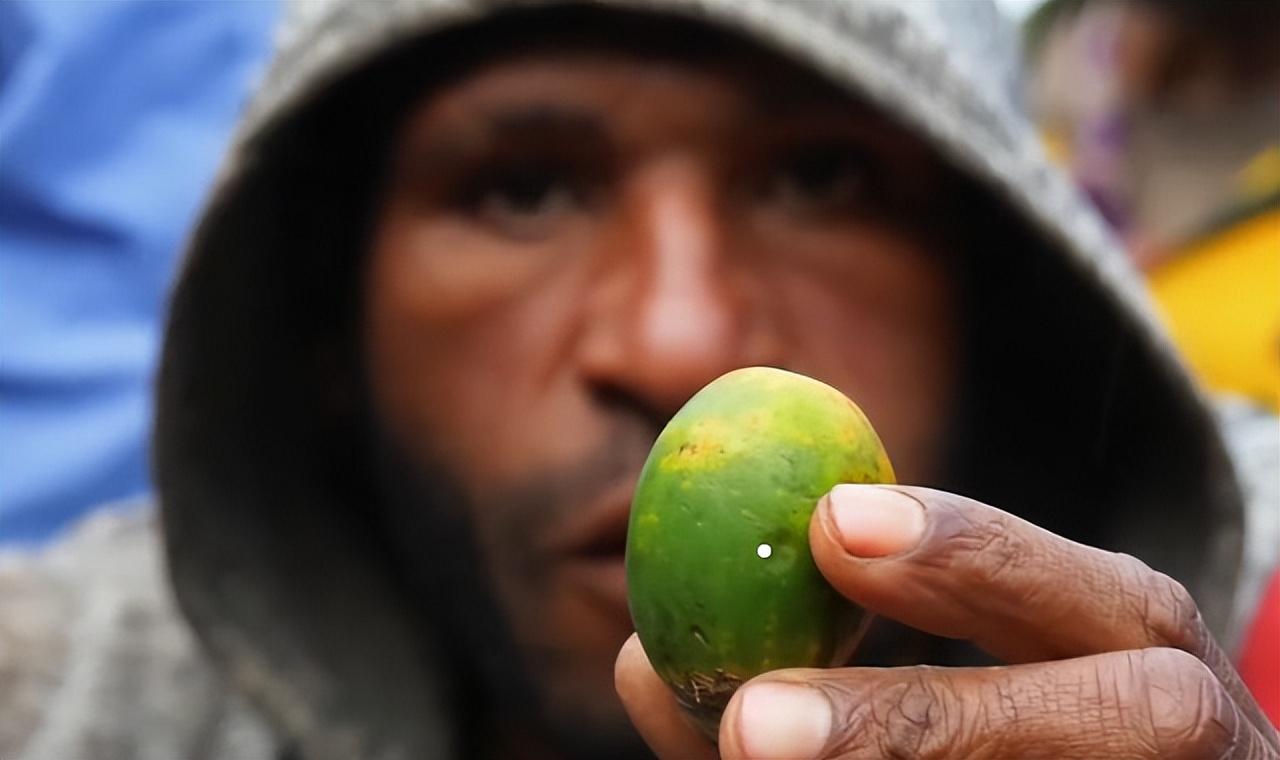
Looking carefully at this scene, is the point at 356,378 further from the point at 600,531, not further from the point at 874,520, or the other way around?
the point at 874,520

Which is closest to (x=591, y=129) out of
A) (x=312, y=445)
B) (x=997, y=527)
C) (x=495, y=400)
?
(x=495, y=400)

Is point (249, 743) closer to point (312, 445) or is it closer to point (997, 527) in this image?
point (312, 445)

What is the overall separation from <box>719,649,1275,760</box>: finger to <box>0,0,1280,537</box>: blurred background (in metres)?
1.22

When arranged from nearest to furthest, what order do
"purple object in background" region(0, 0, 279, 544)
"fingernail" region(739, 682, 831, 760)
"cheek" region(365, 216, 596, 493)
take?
"fingernail" region(739, 682, 831, 760) → "cheek" region(365, 216, 596, 493) → "purple object in background" region(0, 0, 279, 544)

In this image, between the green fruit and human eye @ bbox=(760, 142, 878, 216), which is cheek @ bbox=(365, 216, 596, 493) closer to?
human eye @ bbox=(760, 142, 878, 216)

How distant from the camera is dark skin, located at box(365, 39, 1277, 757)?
104 cm

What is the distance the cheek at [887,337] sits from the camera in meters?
1.11

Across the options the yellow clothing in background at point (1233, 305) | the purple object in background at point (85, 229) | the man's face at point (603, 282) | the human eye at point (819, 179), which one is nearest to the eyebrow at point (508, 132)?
the man's face at point (603, 282)

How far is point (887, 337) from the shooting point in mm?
1144

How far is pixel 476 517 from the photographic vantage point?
1133 millimetres

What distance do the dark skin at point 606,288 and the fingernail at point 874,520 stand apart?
1.23 feet

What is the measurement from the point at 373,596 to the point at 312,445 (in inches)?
6.6

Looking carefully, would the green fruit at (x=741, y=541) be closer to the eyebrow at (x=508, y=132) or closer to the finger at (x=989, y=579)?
the finger at (x=989, y=579)

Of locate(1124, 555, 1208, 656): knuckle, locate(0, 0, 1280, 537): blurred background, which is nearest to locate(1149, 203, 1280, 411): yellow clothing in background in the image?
locate(0, 0, 1280, 537): blurred background
